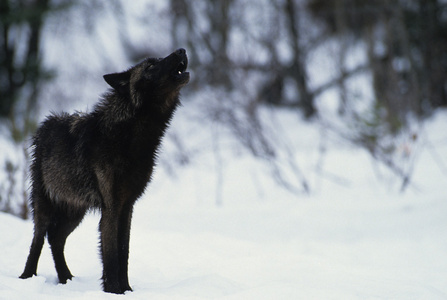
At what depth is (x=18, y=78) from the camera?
15.3 meters

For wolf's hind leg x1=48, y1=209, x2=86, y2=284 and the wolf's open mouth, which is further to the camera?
wolf's hind leg x1=48, y1=209, x2=86, y2=284

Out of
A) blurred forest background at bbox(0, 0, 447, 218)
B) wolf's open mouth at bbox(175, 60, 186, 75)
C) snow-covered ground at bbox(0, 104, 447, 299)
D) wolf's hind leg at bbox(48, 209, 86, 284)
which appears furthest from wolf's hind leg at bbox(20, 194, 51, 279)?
blurred forest background at bbox(0, 0, 447, 218)

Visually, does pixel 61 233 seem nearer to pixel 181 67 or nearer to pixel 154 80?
pixel 154 80

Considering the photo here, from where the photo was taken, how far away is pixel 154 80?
3998mm

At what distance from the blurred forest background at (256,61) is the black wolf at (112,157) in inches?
129

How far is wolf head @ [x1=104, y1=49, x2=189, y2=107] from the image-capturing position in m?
3.96

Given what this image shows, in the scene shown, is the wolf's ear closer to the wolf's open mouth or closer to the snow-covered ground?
the wolf's open mouth

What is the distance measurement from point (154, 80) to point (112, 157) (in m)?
0.70

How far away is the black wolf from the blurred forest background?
10.7ft

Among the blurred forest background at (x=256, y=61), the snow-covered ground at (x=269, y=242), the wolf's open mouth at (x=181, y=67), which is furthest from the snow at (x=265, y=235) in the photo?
the wolf's open mouth at (x=181, y=67)

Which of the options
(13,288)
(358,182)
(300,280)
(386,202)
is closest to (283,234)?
(386,202)

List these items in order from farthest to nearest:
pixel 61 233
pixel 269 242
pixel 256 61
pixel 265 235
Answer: pixel 256 61 → pixel 265 235 → pixel 269 242 → pixel 61 233

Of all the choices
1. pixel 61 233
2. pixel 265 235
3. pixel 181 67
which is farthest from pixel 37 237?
pixel 265 235

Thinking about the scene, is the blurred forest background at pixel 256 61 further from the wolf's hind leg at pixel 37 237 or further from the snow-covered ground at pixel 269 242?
the wolf's hind leg at pixel 37 237
